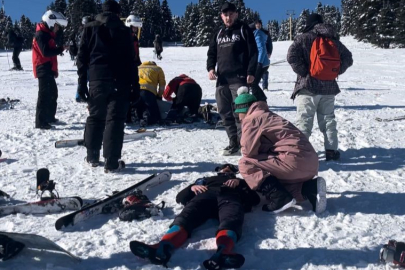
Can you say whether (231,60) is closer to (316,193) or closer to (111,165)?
(111,165)

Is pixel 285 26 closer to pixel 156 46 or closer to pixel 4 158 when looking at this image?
pixel 156 46

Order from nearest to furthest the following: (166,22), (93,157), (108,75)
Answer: (108,75)
(93,157)
(166,22)

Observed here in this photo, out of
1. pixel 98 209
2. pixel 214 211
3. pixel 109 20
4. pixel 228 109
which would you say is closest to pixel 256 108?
pixel 214 211

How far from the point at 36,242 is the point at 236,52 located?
3.54 meters

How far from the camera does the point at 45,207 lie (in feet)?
12.3

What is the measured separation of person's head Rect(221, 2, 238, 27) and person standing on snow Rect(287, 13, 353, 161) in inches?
33.8

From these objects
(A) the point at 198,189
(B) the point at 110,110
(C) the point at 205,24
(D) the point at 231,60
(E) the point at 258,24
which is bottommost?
(A) the point at 198,189

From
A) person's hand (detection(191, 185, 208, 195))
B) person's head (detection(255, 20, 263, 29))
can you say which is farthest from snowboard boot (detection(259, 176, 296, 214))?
person's head (detection(255, 20, 263, 29))

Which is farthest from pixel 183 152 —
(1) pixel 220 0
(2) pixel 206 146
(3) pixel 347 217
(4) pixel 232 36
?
(1) pixel 220 0

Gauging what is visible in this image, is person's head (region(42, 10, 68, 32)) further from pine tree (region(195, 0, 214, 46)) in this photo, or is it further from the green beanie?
pine tree (region(195, 0, 214, 46))

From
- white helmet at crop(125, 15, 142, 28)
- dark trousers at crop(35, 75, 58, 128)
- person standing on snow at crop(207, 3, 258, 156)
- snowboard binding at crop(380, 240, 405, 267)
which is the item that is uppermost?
white helmet at crop(125, 15, 142, 28)

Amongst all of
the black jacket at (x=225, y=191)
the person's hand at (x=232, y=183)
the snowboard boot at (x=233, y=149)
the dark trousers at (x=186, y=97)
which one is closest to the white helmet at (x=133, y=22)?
the dark trousers at (x=186, y=97)

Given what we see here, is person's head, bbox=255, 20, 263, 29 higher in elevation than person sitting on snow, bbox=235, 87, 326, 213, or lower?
higher

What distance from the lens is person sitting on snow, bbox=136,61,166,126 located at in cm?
772
